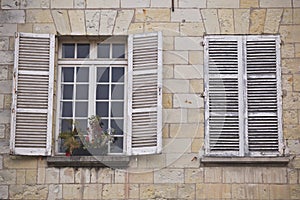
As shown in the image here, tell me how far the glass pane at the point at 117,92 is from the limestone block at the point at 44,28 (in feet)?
3.39

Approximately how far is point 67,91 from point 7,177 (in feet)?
4.32

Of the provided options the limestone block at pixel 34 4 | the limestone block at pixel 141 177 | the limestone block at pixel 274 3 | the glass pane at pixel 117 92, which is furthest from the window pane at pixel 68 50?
the limestone block at pixel 274 3

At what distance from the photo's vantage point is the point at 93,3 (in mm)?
9555

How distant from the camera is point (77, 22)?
9.50 meters

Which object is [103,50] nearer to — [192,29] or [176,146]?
[192,29]

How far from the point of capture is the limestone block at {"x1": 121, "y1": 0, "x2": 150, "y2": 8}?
9.53 m

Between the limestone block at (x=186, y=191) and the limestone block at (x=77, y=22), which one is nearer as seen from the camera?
the limestone block at (x=186, y=191)

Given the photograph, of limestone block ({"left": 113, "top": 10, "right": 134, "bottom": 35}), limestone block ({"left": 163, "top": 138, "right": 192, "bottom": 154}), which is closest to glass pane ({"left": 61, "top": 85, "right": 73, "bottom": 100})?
limestone block ({"left": 113, "top": 10, "right": 134, "bottom": 35})

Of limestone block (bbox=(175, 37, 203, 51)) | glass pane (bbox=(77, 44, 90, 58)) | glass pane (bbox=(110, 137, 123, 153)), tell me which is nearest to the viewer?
glass pane (bbox=(110, 137, 123, 153))

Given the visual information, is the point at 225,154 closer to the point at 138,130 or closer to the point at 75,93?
the point at 138,130

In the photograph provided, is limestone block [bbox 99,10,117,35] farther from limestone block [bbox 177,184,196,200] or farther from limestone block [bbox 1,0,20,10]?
limestone block [bbox 177,184,196,200]

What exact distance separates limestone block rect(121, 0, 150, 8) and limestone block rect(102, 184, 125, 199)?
2275mm

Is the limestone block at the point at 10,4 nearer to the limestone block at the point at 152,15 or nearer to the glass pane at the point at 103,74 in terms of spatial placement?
the glass pane at the point at 103,74

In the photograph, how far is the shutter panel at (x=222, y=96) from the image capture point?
912 cm
